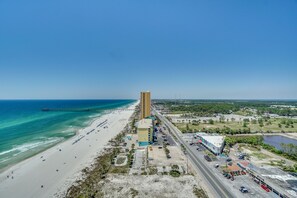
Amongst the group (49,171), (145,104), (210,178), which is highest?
(145,104)

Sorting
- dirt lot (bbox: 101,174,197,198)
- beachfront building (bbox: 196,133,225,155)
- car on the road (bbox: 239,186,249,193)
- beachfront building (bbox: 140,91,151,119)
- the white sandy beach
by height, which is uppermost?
beachfront building (bbox: 140,91,151,119)

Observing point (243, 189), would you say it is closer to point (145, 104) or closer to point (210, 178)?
point (210, 178)

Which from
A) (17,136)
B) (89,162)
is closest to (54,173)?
(89,162)

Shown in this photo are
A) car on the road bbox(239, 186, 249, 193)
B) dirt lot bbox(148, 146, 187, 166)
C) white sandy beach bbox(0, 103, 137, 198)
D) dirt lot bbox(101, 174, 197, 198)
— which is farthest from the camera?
dirt lot bbox(148, 146, 187, 166)

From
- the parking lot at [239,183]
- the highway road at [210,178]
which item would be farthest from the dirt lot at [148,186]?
the parking lot at [239,183]

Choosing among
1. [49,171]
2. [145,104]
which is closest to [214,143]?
[145,104]

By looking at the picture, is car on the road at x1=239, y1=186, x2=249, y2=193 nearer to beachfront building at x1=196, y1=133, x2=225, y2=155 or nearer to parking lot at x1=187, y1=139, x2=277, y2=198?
parking lot at x1=187, y1=139, x2=277, y2=198

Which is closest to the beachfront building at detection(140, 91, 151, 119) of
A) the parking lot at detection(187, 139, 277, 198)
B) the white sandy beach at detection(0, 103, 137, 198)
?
the white sandy beach at detection(0, 103, 137, 198)

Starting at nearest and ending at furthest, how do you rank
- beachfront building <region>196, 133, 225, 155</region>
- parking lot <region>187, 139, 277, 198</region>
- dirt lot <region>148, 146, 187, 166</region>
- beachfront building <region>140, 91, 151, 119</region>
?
parking lot <region>187, 139, 277, 198</region> < dirt lot <region>148, 146, 187, 166</region> < beachfront building <region>196, 133, 225, 155</region> < beachfront building <region>140, 91, 151, 119</region>

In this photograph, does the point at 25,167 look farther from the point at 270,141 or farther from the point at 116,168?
the point at 270,141
